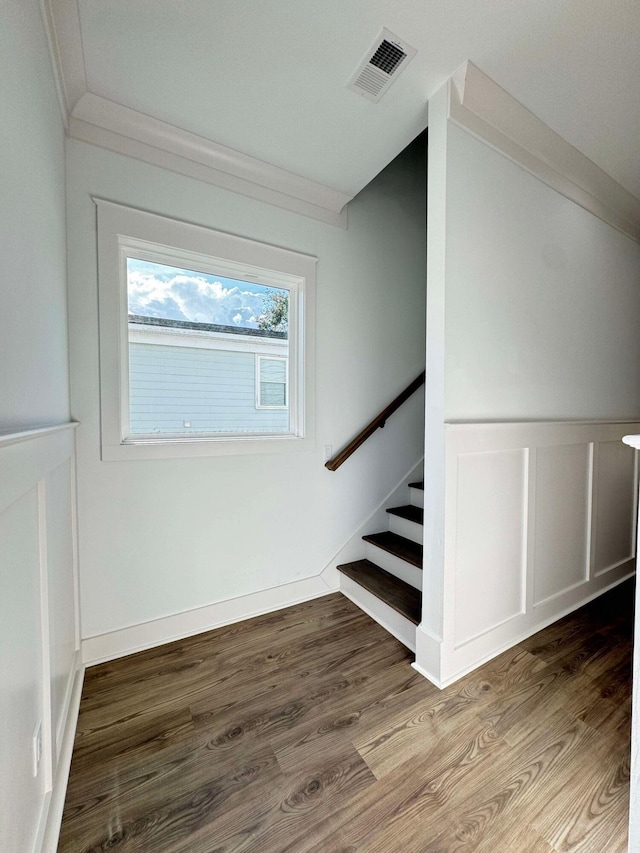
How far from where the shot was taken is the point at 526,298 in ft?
5.98

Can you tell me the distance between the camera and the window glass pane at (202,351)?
179 centimetres

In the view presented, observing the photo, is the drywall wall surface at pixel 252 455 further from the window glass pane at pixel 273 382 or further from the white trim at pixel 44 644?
the white trim at pixel 44 644

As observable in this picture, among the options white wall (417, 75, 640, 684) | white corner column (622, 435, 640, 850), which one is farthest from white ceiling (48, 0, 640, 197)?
white corner column (622, 435, 640, 850)

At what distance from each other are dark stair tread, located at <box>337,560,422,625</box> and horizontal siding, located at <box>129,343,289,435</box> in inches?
42.9

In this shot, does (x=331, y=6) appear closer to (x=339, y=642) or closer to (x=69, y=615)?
(x=69, y=615)

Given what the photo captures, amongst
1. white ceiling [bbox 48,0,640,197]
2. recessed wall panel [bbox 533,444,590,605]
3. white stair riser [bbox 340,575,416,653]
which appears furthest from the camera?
recessed wall panel [bbox 533,444,590,605]

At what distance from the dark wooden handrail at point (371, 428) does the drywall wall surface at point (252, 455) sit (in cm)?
6

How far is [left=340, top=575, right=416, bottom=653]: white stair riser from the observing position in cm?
179

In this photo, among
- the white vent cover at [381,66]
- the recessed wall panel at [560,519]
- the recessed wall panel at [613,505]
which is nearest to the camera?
the white vent cover at [381,66]

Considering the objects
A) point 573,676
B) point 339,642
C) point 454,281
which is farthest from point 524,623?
point 454,281

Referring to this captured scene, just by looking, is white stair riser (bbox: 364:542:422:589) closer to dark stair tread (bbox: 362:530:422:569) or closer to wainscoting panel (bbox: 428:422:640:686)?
dark stair tread (bbox: 362:530:422:569)

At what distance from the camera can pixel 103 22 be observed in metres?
1.25

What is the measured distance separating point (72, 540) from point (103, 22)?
2.01m

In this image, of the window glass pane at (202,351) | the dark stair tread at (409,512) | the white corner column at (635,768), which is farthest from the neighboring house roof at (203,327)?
the white corner column at (635,768)
